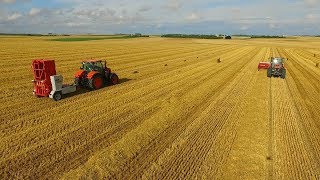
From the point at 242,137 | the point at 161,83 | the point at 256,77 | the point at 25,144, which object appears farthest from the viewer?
the point at 256,77

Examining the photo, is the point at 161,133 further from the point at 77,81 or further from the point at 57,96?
the point at 77,81

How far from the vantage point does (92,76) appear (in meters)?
15.9

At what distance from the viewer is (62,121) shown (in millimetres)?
11023

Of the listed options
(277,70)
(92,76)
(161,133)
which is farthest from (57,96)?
(277,70)

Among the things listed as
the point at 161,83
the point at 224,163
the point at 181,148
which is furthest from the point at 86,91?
the point at 224,163

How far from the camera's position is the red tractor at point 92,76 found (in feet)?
52.3

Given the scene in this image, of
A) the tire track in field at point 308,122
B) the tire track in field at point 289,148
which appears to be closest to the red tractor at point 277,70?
the tire track in field at point 308,122

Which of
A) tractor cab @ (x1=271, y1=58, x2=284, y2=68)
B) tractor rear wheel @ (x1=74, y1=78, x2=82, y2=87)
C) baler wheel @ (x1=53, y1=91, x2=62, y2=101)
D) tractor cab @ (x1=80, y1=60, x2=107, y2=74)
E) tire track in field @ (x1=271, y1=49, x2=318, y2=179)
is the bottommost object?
tire track in field @ (x1=271, y1=49, x2=318, y2=179)

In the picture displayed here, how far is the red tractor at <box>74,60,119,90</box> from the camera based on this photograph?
16.0 m

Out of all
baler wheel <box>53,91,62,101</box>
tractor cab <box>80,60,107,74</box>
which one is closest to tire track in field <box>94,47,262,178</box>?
baler wheel <box>53,91,62,101</box>

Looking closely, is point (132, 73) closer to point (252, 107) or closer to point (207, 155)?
point (252, 107)

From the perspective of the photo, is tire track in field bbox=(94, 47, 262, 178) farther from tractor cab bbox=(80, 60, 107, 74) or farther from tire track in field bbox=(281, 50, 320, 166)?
tractor cab bbox=(80, 60, 107, 74)

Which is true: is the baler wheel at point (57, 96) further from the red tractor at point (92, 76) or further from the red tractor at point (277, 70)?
the red tractor at point (277, 70)

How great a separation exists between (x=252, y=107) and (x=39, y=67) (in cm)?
935
